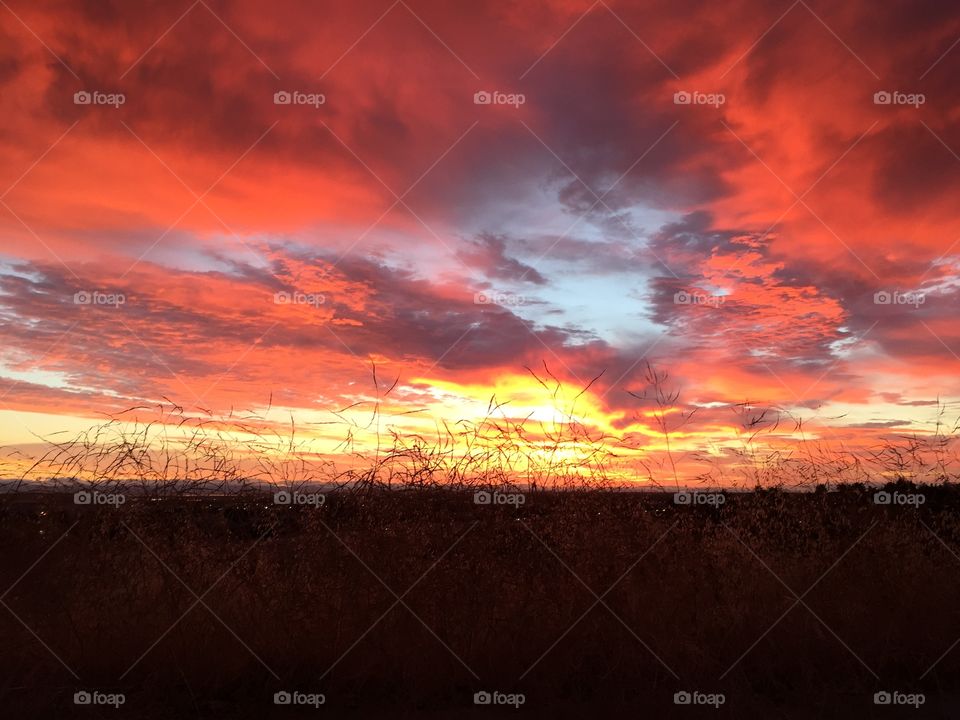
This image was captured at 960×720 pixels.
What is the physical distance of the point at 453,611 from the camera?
5297 mm

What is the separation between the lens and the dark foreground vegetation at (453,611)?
4.72 metres

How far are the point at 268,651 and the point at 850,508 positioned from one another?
18.9ft

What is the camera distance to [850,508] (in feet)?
24.9

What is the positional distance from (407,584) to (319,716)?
115 cm

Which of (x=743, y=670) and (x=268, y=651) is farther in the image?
(x=743, y=670)

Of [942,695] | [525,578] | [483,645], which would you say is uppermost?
[525,578]

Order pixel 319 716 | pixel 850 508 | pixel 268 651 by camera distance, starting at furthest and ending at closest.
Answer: pixel 850 508
pixel 268 651
pixel 319 716

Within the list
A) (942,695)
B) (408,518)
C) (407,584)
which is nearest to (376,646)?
(407,584)

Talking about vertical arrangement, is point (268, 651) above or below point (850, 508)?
below

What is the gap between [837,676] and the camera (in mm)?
5336

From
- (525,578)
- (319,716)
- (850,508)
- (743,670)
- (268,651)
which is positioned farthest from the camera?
(850,508)

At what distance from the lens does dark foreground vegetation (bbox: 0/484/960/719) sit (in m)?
4.72

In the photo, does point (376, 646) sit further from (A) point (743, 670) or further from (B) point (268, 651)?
(A) point (743, 670)

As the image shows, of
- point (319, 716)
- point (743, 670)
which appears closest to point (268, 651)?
point (319, 716)
